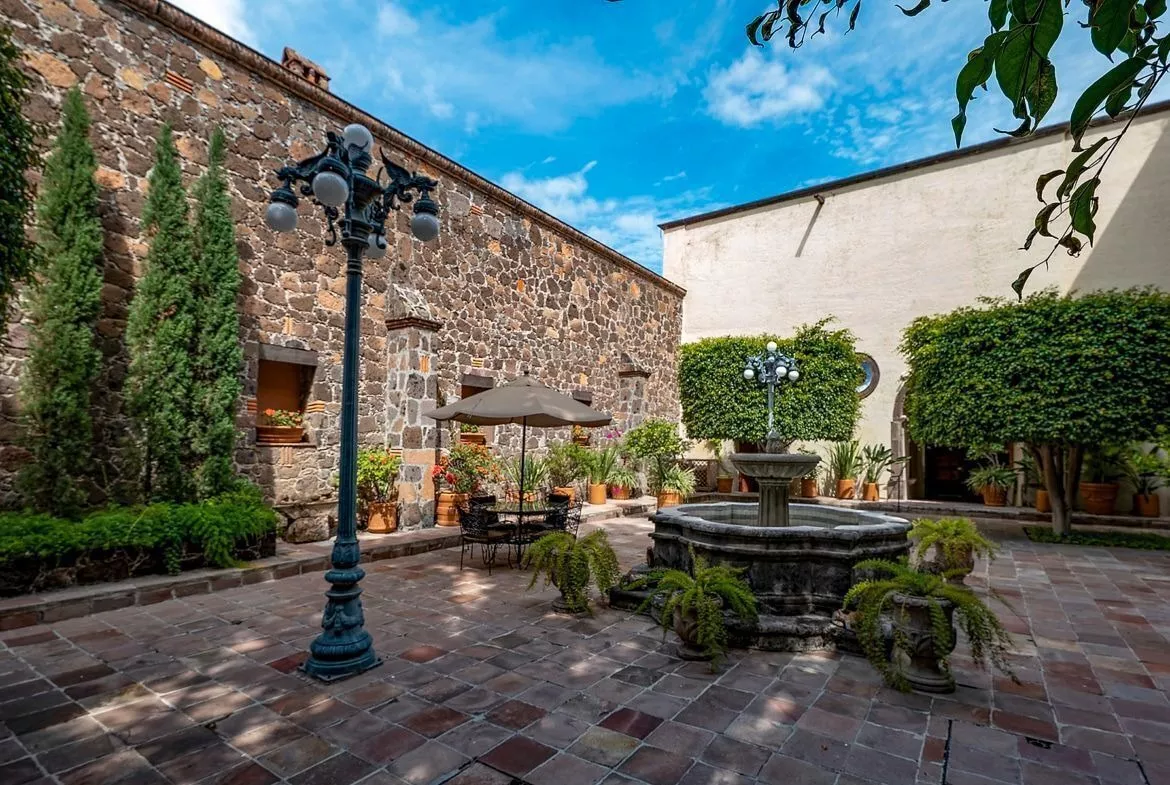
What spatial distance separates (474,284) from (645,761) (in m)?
8.47

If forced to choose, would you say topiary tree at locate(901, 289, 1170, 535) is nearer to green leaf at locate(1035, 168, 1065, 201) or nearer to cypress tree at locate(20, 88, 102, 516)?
green leaf at locate(1035, 168, 1065, 201)

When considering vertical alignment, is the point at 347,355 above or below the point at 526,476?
above

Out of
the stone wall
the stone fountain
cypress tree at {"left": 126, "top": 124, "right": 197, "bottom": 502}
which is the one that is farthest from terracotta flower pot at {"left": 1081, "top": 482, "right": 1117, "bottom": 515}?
cypress tree at {"left": 126, "top": 124, "right": 197, "bottom": 502}

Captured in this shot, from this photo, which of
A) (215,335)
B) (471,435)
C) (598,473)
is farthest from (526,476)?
(215,335)

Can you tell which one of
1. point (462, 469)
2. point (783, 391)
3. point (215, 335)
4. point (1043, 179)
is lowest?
point (462, 469)

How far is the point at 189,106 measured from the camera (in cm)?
657

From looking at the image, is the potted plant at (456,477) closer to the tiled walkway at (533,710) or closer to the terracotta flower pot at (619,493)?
the terracotta flower pot at (619,493)

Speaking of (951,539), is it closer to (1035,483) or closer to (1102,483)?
(1102,483)

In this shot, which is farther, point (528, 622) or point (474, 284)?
point (474, 284)

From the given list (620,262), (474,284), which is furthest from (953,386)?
(474,284)

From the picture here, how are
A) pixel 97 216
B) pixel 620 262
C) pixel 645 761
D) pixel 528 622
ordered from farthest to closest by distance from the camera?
pixel 620 262 → pixel 97 216 → pixel 528 622 → pixel 645 761

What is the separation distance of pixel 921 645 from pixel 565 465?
8469 mm

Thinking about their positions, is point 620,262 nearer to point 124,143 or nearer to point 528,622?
point 124,143

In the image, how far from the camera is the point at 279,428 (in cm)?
745
